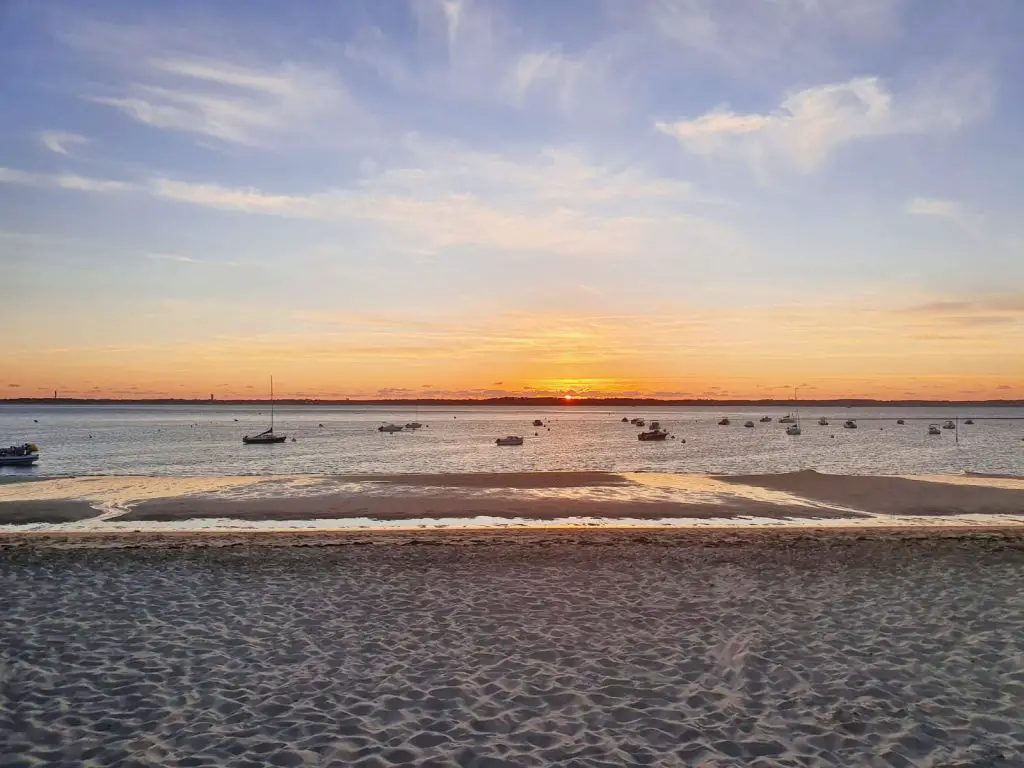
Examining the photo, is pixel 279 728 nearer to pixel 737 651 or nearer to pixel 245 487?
pixel 737 651

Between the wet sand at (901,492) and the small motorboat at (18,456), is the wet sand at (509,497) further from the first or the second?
the small motorboat at (18,456)

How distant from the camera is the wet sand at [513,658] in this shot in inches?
348

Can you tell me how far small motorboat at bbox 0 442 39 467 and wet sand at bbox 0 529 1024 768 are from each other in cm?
4261

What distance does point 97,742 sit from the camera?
28.8 ft

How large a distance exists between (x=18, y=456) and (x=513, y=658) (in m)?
58.9

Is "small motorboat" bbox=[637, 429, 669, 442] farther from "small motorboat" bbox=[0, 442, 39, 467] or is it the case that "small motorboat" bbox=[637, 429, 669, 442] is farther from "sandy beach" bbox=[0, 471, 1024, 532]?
"small motorboat" bbox=[0, 442, 39, 467]

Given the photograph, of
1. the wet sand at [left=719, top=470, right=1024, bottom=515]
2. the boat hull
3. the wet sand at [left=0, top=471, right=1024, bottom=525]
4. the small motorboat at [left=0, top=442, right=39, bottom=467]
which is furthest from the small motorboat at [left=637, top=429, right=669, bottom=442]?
the boat hull

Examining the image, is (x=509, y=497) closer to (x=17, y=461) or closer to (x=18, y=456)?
(x=17, y=461)

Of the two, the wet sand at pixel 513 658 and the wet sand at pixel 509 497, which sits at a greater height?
the wet sand at pixel 513 658

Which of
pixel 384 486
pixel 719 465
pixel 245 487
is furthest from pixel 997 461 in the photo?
pixel 245 487

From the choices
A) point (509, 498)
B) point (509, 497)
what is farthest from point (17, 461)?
point (509, 498)

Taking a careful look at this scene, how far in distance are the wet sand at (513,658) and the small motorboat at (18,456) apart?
42606 mm

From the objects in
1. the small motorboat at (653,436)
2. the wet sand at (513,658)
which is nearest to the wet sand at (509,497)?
the wet sand at (513,658)

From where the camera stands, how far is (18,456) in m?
56.3
